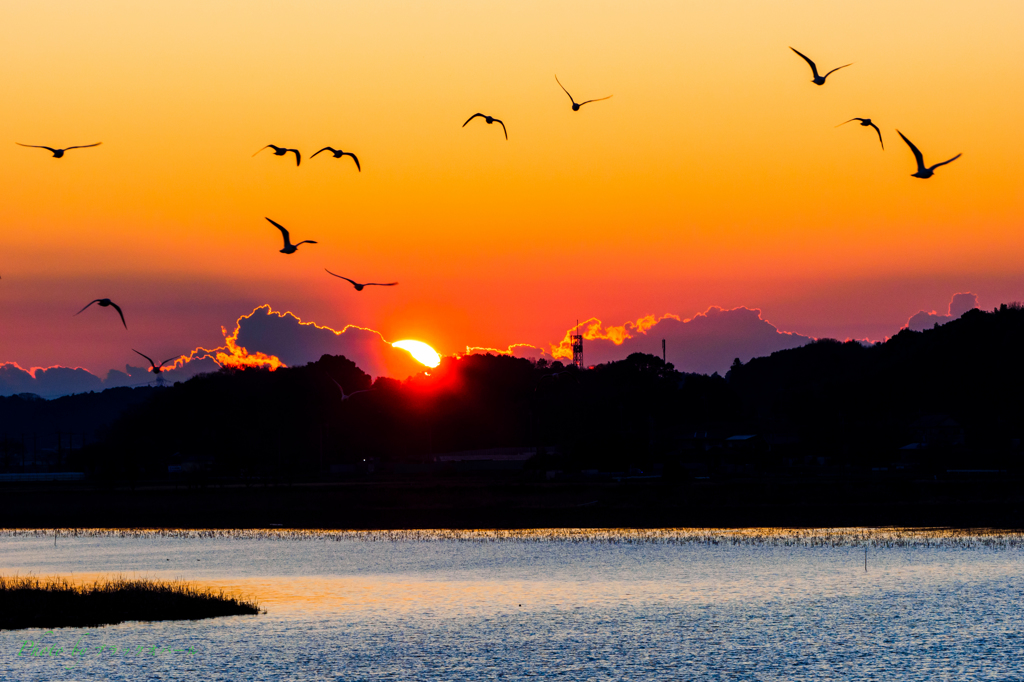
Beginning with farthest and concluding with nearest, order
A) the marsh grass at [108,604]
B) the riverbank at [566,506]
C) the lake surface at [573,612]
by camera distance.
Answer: the riverbank at [566,506]
the marsh grass at [108,604]
the lake surface at [573,612]

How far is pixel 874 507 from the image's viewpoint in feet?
282

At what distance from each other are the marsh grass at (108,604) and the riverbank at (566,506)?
118 feet

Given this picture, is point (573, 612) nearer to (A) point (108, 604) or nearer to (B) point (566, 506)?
(A) point (108, 604)

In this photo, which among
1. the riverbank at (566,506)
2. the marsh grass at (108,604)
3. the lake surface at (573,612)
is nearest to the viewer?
the lake surface at (573,612)

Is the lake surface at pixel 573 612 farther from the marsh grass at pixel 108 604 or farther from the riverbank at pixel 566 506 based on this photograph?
the riverbank at pixel 566 506

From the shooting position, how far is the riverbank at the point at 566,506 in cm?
7969

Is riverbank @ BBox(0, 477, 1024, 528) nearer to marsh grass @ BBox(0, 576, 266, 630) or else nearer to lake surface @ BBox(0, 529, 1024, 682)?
lake surface @ BBox(0, 529, 1024, 682)

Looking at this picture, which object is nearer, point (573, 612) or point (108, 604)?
point (108, 604)

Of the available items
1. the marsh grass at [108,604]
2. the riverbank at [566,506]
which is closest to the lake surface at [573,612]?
the marsh grass at [108,604]

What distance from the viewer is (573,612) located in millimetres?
41781

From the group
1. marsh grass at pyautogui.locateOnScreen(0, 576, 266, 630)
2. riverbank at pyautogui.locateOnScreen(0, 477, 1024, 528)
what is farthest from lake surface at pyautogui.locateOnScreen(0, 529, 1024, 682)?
riverbank at pyautogui.locateOnScreen(0, 477, 1024, 528)

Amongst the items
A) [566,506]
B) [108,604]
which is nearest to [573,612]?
[108,604]

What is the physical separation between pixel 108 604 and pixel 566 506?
55.5 metres

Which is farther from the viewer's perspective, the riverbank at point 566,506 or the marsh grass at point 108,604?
the riverbank at point 566,506
